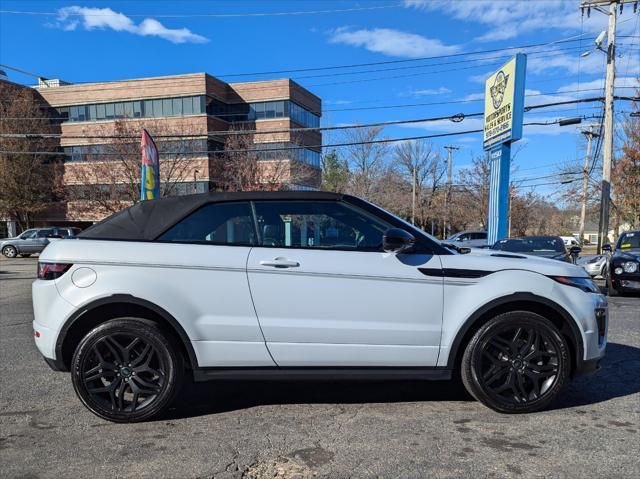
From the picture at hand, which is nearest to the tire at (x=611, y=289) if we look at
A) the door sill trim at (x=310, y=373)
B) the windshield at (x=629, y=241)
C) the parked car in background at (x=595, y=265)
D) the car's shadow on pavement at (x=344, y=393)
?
the windshield at (x=629, y=241)

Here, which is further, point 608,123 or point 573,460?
point 608,123

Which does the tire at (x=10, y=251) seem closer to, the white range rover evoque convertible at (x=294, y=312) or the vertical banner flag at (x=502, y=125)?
the vertical banner flag at (x=502, y=125)

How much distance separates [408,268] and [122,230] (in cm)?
226

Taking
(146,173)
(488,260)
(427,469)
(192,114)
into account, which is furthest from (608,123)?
(192,114)

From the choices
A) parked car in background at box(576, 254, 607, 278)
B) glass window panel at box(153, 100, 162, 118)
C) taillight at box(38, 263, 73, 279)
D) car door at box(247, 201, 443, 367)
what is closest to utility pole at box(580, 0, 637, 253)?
parked car in background at box(576, 254, 607, 278)

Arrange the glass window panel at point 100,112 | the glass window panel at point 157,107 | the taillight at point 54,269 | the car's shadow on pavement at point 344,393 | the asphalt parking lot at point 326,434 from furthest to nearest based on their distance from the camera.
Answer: the glass window panel at point 100,112
the glass window panel at point 157,107
the car's shadow on pavement at point 344,393
the taillight at point 54,269
the asphalt parking lot at point 326,434

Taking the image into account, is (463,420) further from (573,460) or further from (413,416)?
(573,460)

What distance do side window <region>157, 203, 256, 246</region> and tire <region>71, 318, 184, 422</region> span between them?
0.72m

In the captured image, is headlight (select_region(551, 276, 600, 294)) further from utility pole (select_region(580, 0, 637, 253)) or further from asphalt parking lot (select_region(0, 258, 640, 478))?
utility pole (select_region(580, 0, 637, 253))

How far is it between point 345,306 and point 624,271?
945 cm

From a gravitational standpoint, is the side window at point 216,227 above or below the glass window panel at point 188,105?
below

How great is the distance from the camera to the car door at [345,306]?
3.48 m

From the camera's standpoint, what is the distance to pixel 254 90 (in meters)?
43.2

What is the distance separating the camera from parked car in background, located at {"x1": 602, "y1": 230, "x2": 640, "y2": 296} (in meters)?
10.2
